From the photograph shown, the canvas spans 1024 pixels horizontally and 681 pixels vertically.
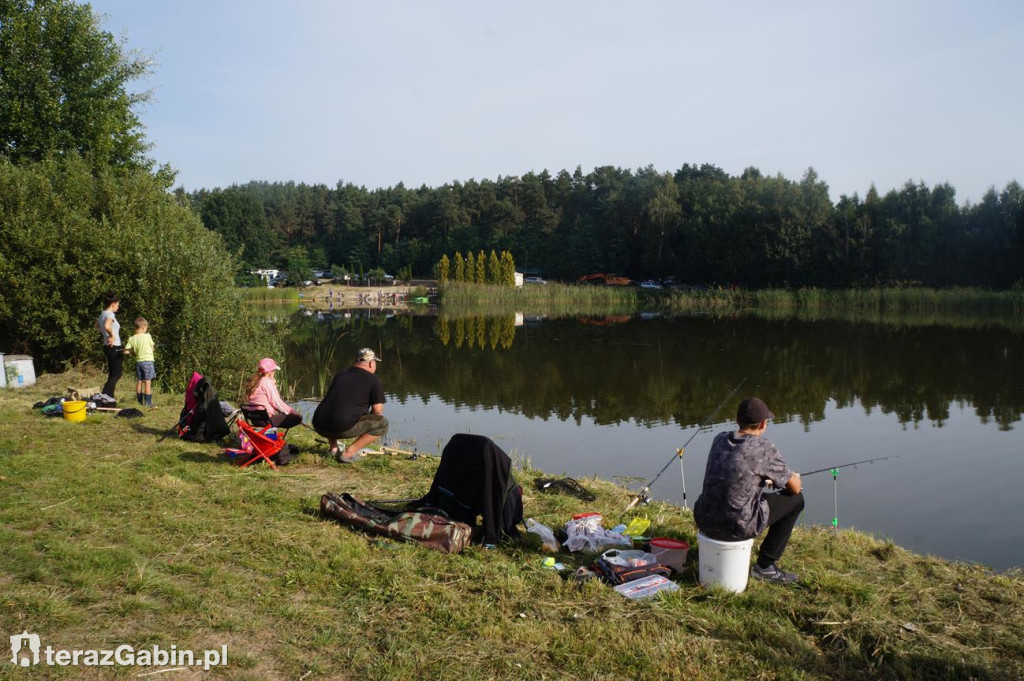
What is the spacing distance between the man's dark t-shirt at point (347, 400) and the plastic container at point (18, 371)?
7.50m

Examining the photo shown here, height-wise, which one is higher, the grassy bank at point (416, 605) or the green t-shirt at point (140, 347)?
the green t-shirt at point (140, 347)

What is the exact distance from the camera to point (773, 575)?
445 cm

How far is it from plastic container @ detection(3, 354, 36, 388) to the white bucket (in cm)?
1164

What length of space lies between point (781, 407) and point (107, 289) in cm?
1274

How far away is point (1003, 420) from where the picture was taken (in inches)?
479

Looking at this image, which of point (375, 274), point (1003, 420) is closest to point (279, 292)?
point (375, 274)

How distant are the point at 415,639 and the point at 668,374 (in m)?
14.8

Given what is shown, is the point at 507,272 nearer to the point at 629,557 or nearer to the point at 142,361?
the point at 142,361

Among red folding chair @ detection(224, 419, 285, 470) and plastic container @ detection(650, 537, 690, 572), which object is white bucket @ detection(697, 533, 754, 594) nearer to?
plastic container @ detection(650, 537, 690, 572)

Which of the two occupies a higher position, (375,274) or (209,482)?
(375,274)

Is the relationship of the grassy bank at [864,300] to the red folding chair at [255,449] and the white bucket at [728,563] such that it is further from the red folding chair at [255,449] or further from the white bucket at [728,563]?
the red folding chair at [255,449]

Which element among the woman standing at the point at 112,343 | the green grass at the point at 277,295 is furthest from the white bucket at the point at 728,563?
the green grass at the point at 277,295

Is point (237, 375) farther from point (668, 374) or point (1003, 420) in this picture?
point (1003, 420)

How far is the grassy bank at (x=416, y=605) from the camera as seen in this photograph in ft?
11.2
